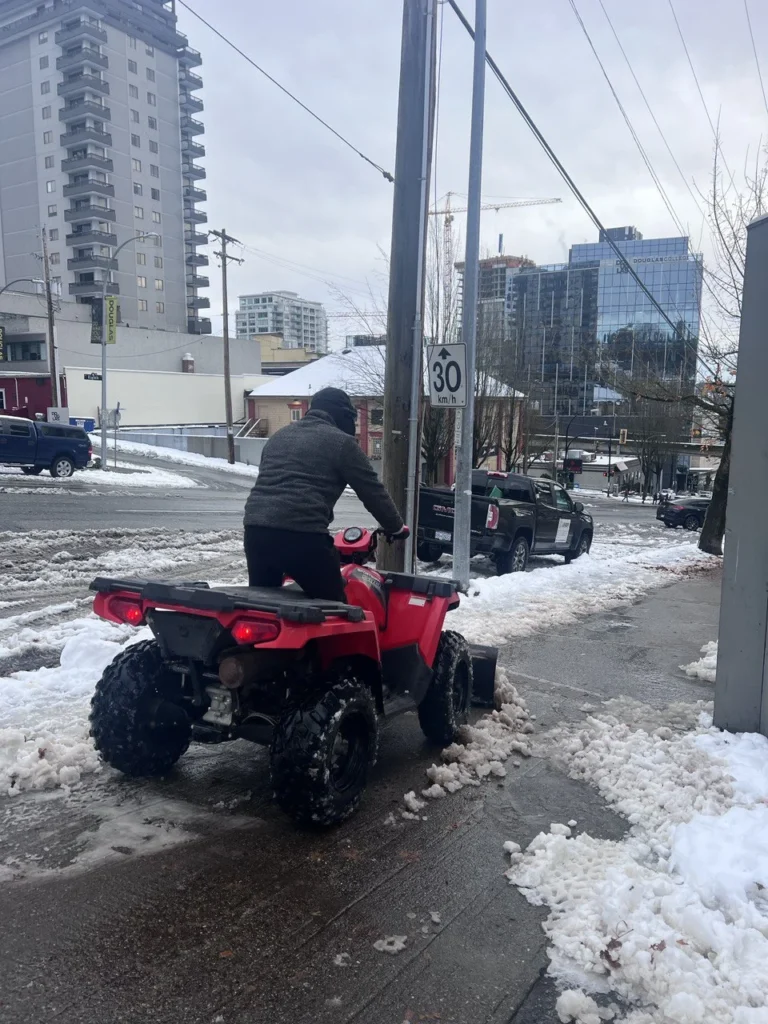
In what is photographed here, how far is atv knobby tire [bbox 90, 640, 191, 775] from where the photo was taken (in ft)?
14.5

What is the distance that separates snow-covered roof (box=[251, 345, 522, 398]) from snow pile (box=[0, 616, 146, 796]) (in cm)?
978

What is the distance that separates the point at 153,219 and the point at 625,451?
52.6 metres

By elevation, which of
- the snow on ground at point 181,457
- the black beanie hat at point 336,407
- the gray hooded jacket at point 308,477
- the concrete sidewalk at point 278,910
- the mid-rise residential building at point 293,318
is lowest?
the snow on ground at point 181,457

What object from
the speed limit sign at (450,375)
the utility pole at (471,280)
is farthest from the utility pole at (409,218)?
the utility pole at (471,280)

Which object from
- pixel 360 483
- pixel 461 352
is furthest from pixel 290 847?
pixel 461 352

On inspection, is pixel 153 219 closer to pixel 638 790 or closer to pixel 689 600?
pixel 689 600

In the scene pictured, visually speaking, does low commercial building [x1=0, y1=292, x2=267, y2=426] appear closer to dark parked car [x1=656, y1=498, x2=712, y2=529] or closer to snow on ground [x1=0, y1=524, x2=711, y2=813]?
dark parked car [x1=656, y1=498, x2=712, y2=529]

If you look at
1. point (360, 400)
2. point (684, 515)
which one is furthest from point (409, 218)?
point (360, 400)

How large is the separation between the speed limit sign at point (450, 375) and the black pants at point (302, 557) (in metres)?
5.59

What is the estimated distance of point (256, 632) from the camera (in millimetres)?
3801

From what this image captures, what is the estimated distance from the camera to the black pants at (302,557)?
4383 mm

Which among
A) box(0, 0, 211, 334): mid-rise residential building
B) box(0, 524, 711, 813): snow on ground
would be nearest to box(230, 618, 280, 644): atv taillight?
box(0, 524, 711, 813): snow on ground

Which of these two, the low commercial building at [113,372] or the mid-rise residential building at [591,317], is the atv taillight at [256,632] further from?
the low commercial building at [113,372]

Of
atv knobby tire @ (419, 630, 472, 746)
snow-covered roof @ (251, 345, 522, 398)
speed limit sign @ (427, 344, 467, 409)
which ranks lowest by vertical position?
atv knobby tire @ (419, 630, 472, 746)
